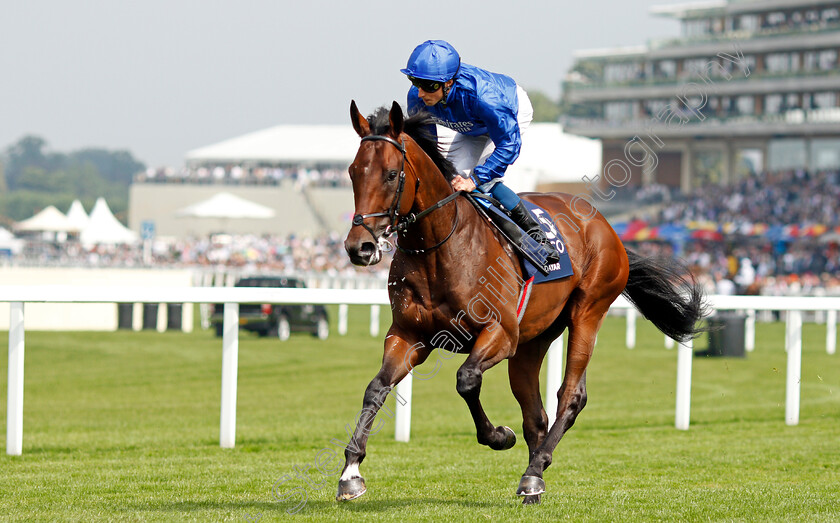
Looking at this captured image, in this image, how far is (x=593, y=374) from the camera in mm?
13312

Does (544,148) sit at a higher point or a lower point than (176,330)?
higher

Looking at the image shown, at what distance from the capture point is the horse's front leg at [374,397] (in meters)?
4.34

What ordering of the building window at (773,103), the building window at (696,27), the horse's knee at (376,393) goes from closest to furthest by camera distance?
the horse's knee at (376,393)
the building window at (773,103)
the building window at (696,27)

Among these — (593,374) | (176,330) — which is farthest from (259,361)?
(176,330)

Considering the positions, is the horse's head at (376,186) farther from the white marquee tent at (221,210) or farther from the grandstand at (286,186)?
the grandstand at (286,186)

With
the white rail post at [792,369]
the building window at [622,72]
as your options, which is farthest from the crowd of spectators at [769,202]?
the white rail post at [792,369]

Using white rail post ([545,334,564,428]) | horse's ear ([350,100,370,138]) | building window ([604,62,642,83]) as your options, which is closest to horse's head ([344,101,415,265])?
horse's ear ([350,100,370,138])

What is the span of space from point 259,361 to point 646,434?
7361 millimetres

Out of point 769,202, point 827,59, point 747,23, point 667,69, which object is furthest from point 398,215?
point 667,69

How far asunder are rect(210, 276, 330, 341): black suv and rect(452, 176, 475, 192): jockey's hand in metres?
12.8

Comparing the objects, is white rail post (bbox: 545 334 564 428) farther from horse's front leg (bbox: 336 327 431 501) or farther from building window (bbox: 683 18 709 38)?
building window (bbox: 683 18 709 38)

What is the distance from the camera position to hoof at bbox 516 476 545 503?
15.5 feet

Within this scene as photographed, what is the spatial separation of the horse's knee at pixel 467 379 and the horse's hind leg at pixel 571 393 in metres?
0.58

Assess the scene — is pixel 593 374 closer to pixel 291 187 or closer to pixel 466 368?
pixel 466 368
